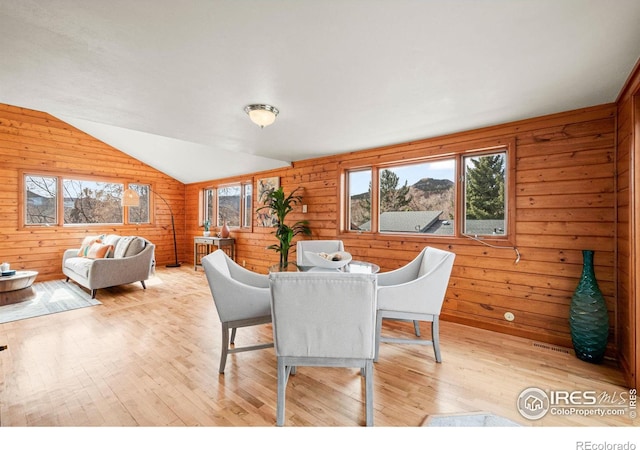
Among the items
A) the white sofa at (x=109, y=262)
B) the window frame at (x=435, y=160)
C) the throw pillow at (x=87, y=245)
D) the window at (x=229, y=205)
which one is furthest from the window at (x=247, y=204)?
the throw pillow at (x=87, y=245)

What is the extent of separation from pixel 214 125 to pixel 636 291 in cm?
391

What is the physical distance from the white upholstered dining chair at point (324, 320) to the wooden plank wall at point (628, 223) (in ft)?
6.26

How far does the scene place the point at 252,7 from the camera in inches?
55.6

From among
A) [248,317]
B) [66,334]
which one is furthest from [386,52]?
[66,334]

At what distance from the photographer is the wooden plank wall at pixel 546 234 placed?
2.51 m

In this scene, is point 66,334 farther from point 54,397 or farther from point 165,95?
point 165,95

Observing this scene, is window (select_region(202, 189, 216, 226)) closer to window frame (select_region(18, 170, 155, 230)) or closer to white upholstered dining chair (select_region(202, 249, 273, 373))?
window frame (select_region(18, 170, 155, 230))

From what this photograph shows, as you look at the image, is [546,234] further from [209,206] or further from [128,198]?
[209,206]

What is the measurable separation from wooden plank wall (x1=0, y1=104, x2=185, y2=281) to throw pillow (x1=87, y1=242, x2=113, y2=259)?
1425 mm

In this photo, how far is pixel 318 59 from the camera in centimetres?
187

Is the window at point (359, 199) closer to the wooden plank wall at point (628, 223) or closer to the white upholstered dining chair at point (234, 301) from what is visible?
the white upholstered dining chair at point (234, 301)

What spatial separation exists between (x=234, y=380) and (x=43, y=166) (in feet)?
20.6

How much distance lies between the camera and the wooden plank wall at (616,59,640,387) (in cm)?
194

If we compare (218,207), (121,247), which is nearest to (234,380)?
(121,247)
